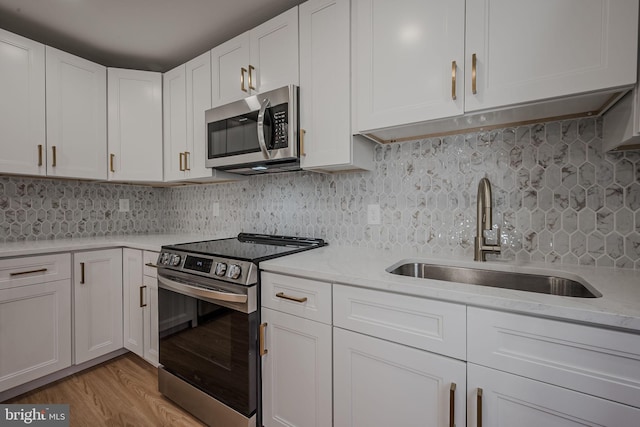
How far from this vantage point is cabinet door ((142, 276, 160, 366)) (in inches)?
79.0

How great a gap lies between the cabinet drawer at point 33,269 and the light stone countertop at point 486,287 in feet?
5.16

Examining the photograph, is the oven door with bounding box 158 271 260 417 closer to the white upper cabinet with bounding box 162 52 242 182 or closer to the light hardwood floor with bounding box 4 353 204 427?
the light hardwood floor with bounding box 4 353 204 427

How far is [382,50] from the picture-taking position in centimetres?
133

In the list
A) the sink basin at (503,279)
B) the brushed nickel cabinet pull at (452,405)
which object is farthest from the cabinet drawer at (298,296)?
the brushed nickel cabinet pull at (452,405)

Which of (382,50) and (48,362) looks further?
(48,362)

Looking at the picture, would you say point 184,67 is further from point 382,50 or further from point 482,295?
point 482,295

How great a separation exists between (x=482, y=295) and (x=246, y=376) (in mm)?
1121

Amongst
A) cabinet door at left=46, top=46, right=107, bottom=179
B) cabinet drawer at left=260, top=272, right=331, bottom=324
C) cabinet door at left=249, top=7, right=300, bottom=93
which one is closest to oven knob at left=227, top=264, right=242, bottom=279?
cabinet drawer at left=260, top=272, right=331, bottom=324

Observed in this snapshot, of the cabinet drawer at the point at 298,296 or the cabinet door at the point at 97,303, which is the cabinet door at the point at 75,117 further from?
the cabinet drawer at the point at 298,296

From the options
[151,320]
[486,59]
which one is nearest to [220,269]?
[151,320]

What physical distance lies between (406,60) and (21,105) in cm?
249

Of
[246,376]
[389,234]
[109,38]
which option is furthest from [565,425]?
[109,38]

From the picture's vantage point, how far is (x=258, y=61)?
5.85 feet

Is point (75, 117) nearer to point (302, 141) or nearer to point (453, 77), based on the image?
point (302, 141)
